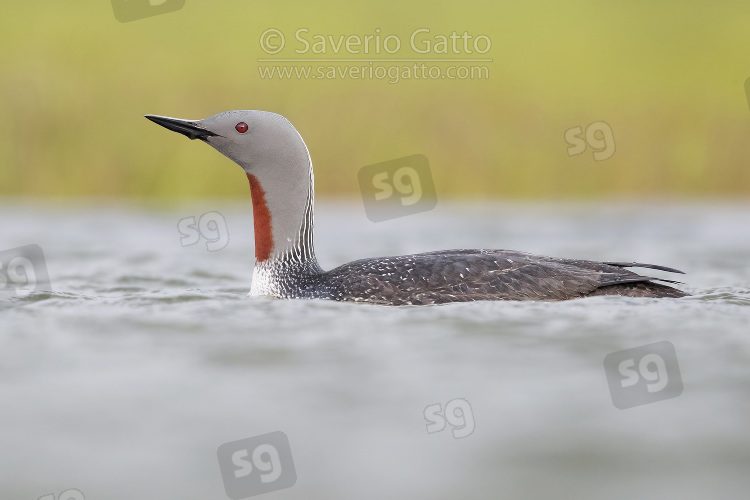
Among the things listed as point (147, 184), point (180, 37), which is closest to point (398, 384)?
point (147, 184)

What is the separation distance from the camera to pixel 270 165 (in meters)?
5.44

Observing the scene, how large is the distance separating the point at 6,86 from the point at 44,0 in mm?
3445

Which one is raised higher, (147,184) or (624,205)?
(147,184)

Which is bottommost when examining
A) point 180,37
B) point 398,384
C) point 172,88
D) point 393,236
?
point 398,384

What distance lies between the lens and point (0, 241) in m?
8.28

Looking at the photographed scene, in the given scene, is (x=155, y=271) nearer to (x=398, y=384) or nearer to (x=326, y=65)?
(x=398, y=384)
